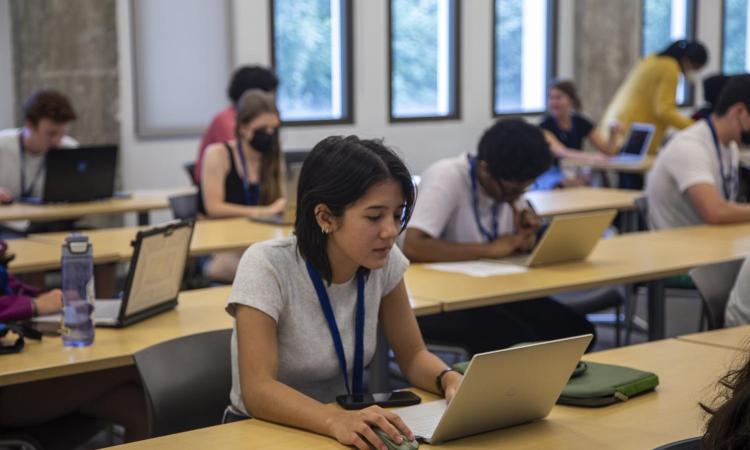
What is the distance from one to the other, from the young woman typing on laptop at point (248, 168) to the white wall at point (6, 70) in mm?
2690

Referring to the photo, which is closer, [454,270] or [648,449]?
[648,449]

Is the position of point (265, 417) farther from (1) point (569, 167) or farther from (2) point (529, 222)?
(1) point (569, 167)

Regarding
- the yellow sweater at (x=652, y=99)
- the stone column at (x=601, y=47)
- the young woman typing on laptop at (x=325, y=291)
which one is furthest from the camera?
the stone column at (x=601, y=47)

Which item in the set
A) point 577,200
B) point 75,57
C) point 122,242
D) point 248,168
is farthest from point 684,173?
point 75,57

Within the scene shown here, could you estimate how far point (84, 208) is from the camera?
5891 millimetres

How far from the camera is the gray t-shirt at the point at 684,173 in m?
4.99

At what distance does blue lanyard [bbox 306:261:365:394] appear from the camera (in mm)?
2535

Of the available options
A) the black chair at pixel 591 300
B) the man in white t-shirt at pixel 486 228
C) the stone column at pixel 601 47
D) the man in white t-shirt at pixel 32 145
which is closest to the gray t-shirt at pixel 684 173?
the black chair at pixel 591 300

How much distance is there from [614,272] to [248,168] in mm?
2062

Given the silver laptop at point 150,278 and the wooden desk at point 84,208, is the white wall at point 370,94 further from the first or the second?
the silver laptop at point 150,278

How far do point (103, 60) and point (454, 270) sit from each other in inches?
174

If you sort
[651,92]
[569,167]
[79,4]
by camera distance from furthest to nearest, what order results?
[651,92]
[569,167]
[79,4]

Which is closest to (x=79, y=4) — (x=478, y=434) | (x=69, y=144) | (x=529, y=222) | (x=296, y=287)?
(x=69, y=144)

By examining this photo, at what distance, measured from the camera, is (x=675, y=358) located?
281cm
